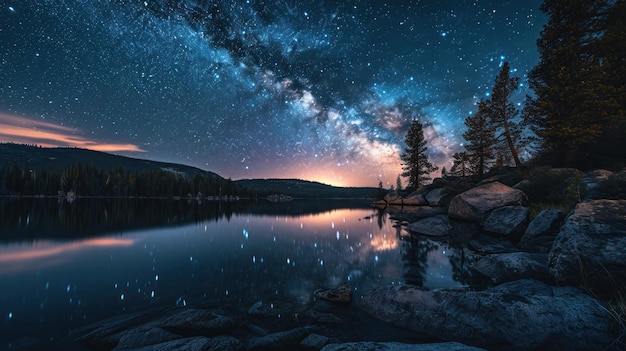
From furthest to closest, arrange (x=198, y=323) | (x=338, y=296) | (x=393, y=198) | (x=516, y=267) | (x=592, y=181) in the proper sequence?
(x=393, y=198) → (x=592, y=181) → (x=516, y=267) → (x=338, y=296) → (x=198, y=323)

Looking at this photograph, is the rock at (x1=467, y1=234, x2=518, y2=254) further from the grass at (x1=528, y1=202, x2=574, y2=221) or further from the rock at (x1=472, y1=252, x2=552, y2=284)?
the rock at (x1=472, y1=252, x2=552, y2=284)

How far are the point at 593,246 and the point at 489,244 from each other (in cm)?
937

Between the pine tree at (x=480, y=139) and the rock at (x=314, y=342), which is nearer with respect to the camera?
the rock at (x=314, y=342)

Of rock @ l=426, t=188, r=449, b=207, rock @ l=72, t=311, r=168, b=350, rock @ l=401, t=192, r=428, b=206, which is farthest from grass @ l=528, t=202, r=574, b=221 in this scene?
rock @ l=401, t=192, r=428, b=206

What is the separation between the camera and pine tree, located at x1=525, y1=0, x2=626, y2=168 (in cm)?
1739

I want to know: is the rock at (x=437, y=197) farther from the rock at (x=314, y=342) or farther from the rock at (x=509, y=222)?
the rock at (x=314, y=342)

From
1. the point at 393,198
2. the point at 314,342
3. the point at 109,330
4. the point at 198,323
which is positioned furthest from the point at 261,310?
the point at 393,198

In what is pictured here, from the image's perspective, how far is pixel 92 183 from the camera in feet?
340

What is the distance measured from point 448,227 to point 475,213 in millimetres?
2669

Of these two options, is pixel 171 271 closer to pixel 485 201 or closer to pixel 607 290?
pixel 607 290

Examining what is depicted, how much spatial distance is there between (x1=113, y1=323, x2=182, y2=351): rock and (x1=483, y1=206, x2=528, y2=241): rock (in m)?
18.4

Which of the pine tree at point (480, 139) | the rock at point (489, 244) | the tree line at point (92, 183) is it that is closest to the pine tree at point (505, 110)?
the pine tree at point (480, 139)

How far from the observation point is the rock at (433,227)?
21.3 metres

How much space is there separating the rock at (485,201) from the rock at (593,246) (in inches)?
446
